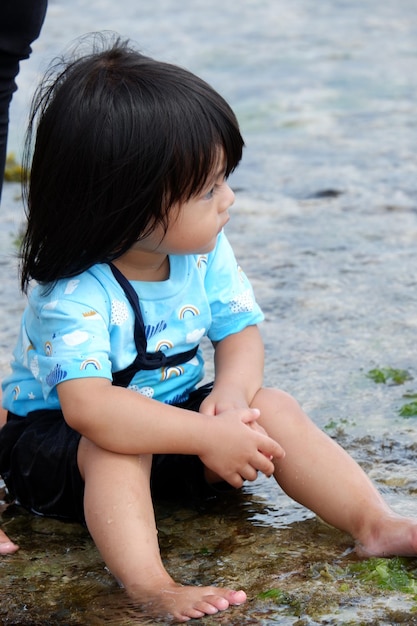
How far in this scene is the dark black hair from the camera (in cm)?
226

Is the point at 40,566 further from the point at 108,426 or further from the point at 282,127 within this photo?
the point at 282,127

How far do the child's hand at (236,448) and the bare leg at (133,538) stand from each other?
137 mm

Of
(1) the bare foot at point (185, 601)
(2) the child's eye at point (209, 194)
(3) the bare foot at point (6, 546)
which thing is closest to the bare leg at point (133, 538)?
(1) the bare foot at point (185, 601)

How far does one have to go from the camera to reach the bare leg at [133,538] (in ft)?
6.93

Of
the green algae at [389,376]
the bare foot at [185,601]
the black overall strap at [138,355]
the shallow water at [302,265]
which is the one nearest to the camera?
the bare foot at [185,601]

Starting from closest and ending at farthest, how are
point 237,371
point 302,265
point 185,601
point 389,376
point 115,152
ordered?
point 185,601, point 115,152, point 237,371, point 389,376, point 302,265

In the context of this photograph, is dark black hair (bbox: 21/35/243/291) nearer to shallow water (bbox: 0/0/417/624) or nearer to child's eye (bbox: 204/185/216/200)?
child's eye (bbox: 204/185/216/200)

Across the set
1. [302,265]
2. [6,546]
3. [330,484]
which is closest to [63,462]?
[6,546]

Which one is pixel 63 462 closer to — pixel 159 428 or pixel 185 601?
pixel 159 428

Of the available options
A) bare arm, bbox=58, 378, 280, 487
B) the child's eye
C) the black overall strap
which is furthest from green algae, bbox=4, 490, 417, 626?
the child's eye

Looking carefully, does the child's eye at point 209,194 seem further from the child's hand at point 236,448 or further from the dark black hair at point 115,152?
the child's hand at point 236,448

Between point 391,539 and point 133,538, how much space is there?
1.68ft

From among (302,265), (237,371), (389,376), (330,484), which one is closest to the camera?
(330,484)

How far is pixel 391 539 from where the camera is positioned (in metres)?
2.28
